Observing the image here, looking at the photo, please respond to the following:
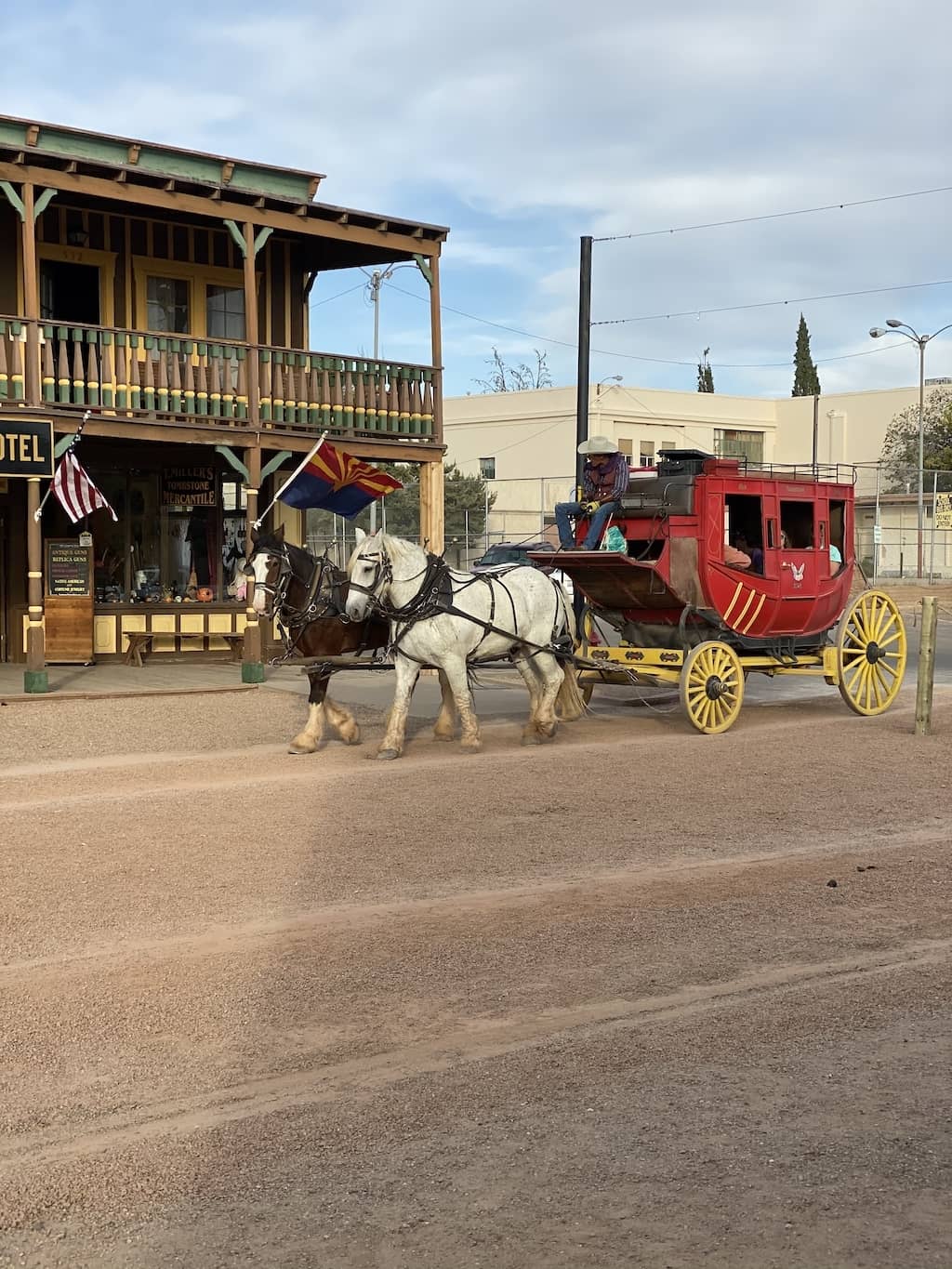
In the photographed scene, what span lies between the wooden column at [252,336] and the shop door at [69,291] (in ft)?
8.72

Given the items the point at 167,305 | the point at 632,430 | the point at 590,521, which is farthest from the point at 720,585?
the point at 632,430

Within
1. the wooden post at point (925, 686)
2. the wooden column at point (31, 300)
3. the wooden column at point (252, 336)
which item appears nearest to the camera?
the wooden post at point (925, 686)

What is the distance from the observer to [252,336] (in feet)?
67.2

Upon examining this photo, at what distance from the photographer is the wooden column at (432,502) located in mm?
22250

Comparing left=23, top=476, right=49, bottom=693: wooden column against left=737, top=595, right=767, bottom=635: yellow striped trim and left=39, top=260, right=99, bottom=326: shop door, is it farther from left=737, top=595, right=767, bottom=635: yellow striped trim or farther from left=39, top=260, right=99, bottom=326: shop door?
left=737, top=595, right=767, bottom=635: yellow striped trim

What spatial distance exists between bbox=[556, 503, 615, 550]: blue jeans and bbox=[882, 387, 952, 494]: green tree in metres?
48.9

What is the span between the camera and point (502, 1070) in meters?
5.49

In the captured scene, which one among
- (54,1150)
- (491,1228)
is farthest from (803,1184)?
(54,1150)

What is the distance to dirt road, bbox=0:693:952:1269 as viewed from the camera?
430 centimetres

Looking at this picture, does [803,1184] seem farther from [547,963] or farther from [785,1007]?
[547,963]

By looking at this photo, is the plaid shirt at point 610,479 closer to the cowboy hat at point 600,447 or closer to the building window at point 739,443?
the cowboy hat at point 600,447

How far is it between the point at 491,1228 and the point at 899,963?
10.8ft

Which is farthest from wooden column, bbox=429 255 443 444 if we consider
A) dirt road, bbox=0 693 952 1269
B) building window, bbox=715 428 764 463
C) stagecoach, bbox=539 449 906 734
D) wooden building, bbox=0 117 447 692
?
building window, bbox=715 428 764 463

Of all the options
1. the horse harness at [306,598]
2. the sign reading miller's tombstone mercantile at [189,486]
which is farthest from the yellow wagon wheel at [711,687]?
the sign reading miller's tombstone mercantile at [189,486]
